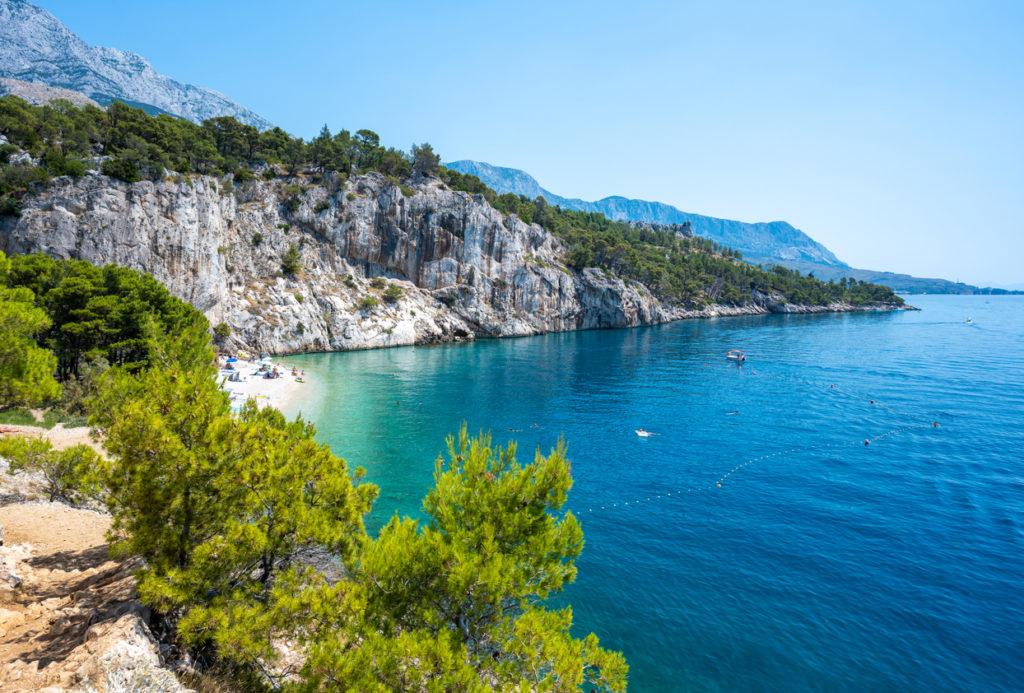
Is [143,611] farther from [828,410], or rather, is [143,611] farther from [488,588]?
[828,410]

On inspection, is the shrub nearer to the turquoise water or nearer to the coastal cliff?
the turquoise water

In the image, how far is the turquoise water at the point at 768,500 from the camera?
15312mm

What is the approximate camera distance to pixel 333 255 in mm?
87188

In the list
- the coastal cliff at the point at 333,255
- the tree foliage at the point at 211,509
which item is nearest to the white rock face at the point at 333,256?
the coastal cliff at the point at 333,255

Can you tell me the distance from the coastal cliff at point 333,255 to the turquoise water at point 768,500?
56.7 ft

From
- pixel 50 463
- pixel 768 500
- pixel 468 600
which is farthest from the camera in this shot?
→ pixel 768 500

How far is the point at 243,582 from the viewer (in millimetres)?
9672

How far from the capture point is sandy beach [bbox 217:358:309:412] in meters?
41.3

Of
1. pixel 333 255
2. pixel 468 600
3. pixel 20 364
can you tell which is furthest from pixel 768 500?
pixel 333 255

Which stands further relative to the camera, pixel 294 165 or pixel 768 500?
pixel 294 165

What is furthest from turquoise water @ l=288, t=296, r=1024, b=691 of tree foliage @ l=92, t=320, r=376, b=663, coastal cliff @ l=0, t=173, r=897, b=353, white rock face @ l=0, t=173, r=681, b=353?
white rock face @ l=0, t=173, r=681, b=353

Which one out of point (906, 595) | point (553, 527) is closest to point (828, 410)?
point (906, 595)

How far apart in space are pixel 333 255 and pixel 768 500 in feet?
275

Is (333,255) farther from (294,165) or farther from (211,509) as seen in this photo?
(211,509)
